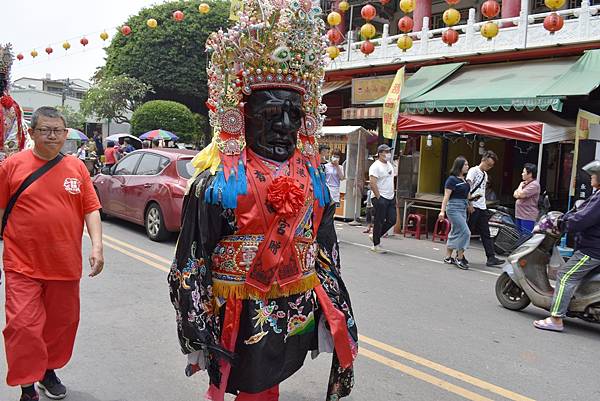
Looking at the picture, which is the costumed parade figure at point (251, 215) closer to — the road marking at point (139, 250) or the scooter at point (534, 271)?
the scooter at point (534, 271)

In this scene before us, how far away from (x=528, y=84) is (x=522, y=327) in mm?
7986

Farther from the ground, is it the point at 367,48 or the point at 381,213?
the point at 367,48

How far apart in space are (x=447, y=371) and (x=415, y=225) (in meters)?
7.82

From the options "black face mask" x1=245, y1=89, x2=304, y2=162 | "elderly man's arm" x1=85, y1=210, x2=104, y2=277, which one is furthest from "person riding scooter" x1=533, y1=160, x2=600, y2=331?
"elderly man's arm" x1=85, y1=210, x2=104, y2=277

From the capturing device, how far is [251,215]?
106 inches

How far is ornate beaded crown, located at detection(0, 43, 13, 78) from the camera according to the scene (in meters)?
5.72

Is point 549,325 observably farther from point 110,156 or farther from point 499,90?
point 110,156

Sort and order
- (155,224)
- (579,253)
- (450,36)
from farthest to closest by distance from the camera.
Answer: (450,36), (155,224), (579,253)

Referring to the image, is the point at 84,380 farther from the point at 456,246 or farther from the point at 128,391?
the point at 456,246

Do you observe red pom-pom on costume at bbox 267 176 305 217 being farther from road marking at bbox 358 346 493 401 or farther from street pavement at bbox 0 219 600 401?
road marking at bbox 358 346 493 401

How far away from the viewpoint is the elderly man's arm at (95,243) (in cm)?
348

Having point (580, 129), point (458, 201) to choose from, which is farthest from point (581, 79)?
point (458, 201)

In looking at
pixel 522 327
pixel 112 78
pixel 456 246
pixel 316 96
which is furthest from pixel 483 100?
pixel 112 78

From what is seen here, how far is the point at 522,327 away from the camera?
5.59 metres
